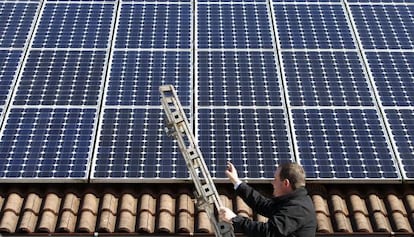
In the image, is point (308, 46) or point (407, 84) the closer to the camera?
point (407, 84)

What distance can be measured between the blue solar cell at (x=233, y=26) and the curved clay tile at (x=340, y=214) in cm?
388

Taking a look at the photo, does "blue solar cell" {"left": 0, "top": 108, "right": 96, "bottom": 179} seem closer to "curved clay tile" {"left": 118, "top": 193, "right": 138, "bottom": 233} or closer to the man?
"curved clay tile" {"left": 118, "top": 193, "right": 138, "bottom": 233}

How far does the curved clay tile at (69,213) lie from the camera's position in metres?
8.82

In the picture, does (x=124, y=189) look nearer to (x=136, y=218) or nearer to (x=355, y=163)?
(x=136, y=218)

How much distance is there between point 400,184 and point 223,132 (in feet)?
10.5

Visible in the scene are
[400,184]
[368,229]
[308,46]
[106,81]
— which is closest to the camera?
[368,229]

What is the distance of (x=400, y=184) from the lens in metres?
9.56

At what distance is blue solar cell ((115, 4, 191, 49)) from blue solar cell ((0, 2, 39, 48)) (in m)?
2.06

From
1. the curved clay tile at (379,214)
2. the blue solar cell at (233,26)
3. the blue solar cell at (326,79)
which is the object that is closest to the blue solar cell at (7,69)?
the blue solar cell at (233,26)

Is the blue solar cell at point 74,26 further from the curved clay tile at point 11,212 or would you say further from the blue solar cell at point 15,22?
the curved clay tile at point 11,212

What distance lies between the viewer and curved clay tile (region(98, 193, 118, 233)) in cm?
882

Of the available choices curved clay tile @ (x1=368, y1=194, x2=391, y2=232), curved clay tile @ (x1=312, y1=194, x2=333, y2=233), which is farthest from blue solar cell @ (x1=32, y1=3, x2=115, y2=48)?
curved clay tile @ (x1=368, y1=194, x2=391, y2=232)

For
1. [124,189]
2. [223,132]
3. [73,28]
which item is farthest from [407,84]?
[73,28]

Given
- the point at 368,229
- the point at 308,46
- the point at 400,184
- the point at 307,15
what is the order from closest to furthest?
1. the point at 368,229
2. the point at 400,184
3. the point at 308,46
4. the point at 307,15
